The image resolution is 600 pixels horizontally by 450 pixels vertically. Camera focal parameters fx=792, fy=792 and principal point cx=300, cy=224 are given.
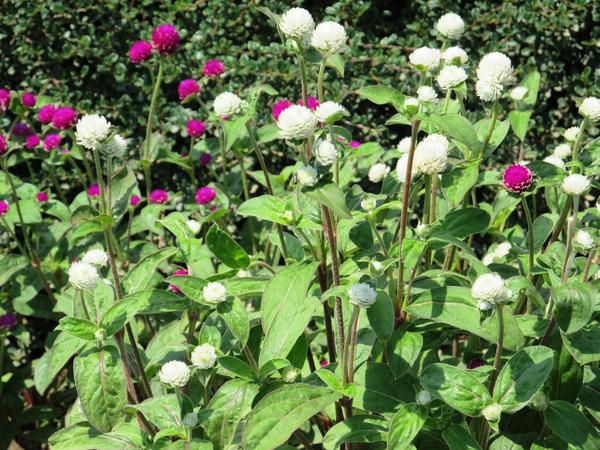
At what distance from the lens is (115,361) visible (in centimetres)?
208

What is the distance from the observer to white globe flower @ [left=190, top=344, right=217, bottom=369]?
197cm

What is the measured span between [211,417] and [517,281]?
0.81 metres

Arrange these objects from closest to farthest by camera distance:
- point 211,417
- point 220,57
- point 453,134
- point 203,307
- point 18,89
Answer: point 453,134 < point 211,417 < point 203,307 < point 220,57 < point 18,89

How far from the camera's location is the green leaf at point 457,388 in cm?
181

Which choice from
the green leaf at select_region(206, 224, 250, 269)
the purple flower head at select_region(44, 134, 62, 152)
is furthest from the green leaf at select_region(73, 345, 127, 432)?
the purple flower head at select_region(44, 134, 62, 152)

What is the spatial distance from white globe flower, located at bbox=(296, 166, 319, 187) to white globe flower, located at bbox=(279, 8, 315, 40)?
47 cm

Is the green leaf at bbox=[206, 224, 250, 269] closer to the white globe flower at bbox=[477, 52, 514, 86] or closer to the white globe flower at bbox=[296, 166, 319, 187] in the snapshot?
the white globe flower at bbox=[296, 166, 319, 187]

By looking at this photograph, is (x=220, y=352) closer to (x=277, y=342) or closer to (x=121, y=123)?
(x=277, y=342)

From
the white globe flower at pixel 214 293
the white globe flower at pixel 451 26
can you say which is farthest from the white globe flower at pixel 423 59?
the white globe flower at pixel 214 293

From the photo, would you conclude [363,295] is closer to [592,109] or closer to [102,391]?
[102,391]

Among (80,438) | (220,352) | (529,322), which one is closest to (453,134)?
(529,322)

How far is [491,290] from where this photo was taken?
5.56 feet

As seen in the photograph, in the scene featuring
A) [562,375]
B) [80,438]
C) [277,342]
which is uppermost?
[277,342]

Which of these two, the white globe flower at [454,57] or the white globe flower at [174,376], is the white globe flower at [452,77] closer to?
the white globe flower at [454,57]
